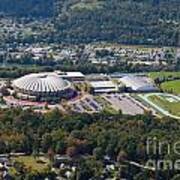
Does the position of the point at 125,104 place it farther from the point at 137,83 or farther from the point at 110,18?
the point at 110,18

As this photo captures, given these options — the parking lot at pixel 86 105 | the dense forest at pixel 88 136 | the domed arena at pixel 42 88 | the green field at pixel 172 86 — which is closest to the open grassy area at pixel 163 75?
the green field at pixel 172 86

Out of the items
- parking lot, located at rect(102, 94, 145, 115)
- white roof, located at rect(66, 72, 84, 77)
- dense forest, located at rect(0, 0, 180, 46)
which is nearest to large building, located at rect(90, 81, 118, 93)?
parking lot, located at rect(102, 94, 145, 115)

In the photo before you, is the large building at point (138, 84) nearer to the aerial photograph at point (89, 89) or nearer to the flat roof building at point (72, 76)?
the aerial photograph at point (89, 89)

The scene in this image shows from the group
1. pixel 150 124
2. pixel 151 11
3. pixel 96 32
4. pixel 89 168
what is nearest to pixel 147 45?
pixel 96 32

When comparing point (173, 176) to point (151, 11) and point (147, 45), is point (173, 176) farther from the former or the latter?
point (151, 11)

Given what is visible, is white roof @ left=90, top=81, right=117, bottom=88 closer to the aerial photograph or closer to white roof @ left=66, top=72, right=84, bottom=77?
the aerial photograph
